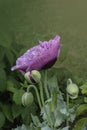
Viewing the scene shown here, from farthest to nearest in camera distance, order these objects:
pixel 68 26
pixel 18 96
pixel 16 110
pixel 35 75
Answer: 1. pixel 68 26
2. pixel 16 110
3. pixel 18 96
4. pixel 35 75

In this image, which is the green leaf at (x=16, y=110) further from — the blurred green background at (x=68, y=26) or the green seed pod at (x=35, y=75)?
the green seed pod at (x=35, y=75)

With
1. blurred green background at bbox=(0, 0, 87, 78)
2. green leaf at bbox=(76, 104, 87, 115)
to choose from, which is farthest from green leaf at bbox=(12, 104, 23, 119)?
green leaf at bbox=(76, 104, 87, 115)

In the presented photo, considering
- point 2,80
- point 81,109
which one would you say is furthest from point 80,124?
point 2,80

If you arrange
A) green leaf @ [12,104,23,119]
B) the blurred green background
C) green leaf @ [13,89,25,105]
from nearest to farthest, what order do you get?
green leaf @ [13,89,25,105] < green leaf @ [12,104,23,119] < the blurred green background

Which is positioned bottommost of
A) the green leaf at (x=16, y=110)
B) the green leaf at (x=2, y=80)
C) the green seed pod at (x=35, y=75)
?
the green seed pod at (x=35, y=75)

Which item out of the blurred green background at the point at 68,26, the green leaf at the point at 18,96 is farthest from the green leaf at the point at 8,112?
the blurred green background at the point at 68,26

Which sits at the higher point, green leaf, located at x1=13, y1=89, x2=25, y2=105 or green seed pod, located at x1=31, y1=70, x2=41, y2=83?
green leaf, located at x1=13, y1=89, x2=25, y2=105

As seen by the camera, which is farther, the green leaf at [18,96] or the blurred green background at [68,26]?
the blurred green background at [68,26]

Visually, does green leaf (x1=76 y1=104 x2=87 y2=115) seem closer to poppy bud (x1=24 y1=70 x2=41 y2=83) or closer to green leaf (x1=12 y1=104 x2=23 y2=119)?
poppy bud (x1=24 y1=70 x2=41 y2=83)

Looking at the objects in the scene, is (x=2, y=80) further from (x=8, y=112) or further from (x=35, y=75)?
(x=35, y=75)
